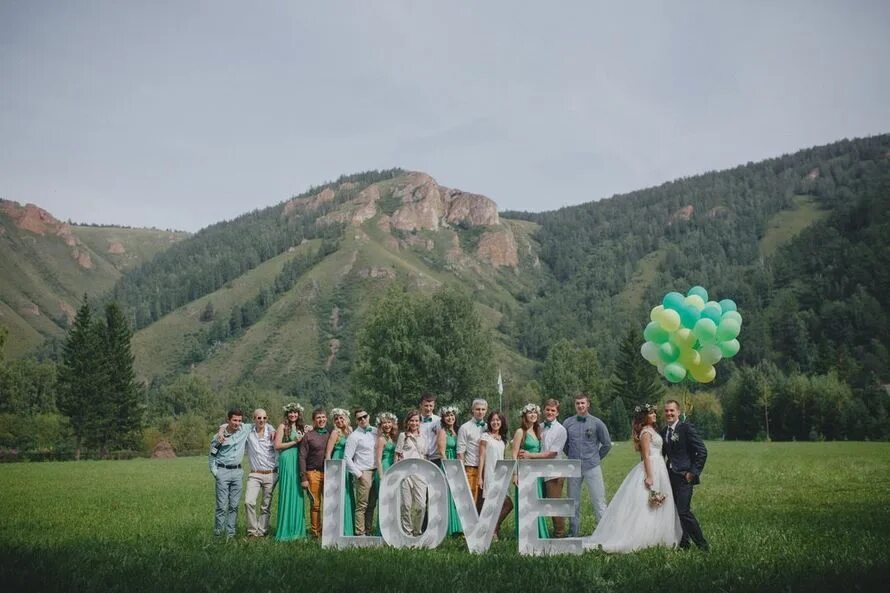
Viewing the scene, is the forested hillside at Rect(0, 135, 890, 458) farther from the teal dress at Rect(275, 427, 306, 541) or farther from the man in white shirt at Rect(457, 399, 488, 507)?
the teal dress at Rect(275, 427, 306, 541)

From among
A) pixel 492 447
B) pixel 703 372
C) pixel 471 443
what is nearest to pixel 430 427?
pixel 471 443

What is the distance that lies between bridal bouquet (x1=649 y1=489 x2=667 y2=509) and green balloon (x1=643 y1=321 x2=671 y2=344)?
393cm

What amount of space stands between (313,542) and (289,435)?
86.9 inches

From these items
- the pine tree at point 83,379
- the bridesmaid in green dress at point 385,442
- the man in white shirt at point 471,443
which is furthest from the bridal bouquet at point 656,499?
the pine tree at point 83,379

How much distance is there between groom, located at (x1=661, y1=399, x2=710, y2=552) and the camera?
36.3 ft

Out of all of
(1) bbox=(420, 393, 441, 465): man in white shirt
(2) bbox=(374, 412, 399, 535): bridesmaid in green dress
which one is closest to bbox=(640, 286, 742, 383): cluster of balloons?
(1) bbox=(420, 393, 441, 465): man in white shirt

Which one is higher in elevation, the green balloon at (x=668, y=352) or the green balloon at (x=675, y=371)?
the green balloon at (x=668, y=352)

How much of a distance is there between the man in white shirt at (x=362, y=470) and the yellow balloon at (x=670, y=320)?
606 centimetres

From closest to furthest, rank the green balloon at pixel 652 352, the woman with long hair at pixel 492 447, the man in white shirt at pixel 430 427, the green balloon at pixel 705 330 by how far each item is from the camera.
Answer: the woman with long hair at pixel 492 447
the man in white shirt at pixel 430 427
the green balloon at pixel 705 330
the green balloon at pixel 652 352

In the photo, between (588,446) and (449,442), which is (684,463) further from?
(449,442)

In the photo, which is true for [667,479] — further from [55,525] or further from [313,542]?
[55,525]

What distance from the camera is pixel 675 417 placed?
11445 millimetres

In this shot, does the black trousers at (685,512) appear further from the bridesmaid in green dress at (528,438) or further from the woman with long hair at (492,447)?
the woman with long hair at (492,447)

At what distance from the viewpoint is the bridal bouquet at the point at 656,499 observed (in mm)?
11008
